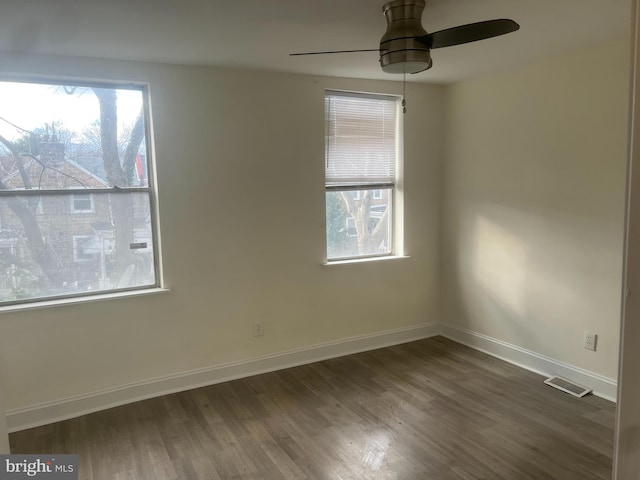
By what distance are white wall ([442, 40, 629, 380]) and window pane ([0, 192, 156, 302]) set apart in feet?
9.00

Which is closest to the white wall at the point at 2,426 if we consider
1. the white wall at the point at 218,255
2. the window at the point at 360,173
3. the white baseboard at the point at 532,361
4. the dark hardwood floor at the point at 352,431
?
the dark hardwood floor at the point at 352,431

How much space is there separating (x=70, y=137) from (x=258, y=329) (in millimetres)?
1920

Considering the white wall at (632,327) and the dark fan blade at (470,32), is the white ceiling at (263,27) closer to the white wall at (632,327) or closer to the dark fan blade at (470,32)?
the dark fan blade at (470,32)

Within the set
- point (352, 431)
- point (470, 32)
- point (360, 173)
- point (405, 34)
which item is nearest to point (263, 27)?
point (405, 34)

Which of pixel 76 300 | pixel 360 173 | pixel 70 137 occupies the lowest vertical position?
pixel 76 300

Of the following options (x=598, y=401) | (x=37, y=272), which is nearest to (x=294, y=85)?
(x=37, y=272)

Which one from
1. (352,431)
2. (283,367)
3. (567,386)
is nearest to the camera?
(352,431)

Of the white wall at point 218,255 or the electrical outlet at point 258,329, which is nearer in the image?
the white wall at point 218,255

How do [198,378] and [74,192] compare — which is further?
[198,378]

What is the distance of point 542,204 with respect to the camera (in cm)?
348

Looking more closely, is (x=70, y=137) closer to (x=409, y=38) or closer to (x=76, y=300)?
(x=76, y=300)

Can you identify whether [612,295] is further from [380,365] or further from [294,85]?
[294,85]

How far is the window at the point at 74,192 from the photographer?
9.36 ft

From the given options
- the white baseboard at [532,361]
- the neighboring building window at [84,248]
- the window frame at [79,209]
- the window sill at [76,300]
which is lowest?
the white baseboard at [532,361]
